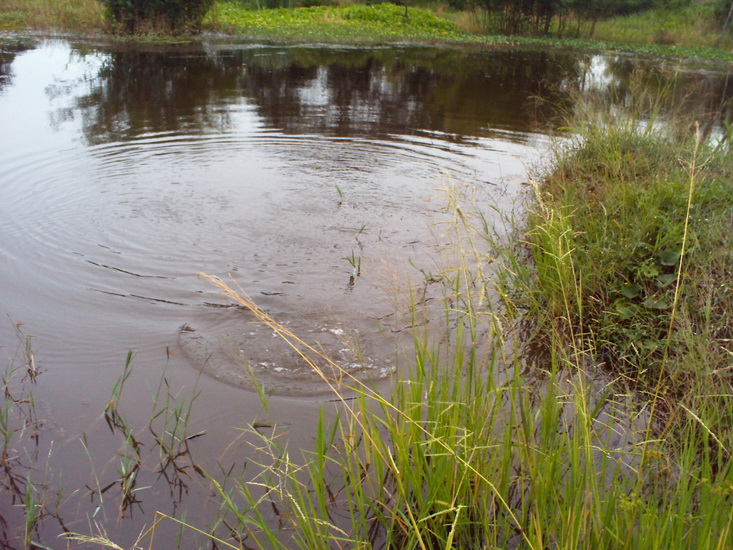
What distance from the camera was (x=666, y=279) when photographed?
3369 mm

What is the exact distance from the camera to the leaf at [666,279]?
330 cm

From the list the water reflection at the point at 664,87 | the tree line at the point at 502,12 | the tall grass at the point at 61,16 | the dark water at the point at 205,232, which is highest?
the tree line at the point at 502,12

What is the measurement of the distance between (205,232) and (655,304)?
352cm

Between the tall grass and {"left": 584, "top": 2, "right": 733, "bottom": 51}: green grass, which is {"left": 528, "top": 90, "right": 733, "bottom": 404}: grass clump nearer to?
the tall grass

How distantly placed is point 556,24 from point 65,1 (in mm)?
18830

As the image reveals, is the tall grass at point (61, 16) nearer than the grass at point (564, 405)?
No

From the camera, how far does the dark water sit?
2.88 metres

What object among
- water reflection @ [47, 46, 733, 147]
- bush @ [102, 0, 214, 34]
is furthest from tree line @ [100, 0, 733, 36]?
water reflection @ [47, 46, 733, 147]

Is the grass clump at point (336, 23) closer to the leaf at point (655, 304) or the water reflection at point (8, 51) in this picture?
the water reflection at point (8, 51)

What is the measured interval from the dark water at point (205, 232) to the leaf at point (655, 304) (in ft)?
4.70

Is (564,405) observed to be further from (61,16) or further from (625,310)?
(61,16)

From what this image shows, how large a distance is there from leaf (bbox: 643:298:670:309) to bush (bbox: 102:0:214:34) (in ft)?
58.5

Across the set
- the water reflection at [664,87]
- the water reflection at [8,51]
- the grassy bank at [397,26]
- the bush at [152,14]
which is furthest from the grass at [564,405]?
the grassy bank at [397,26]

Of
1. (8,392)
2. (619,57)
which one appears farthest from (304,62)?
(8,392)
